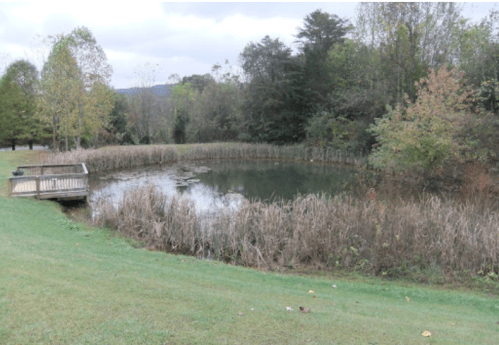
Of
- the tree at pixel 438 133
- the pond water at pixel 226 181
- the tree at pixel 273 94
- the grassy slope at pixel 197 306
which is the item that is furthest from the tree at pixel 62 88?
the tree at pixel 438 133

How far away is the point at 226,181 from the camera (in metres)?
19.2

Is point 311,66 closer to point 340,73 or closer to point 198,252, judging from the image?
point 340,73

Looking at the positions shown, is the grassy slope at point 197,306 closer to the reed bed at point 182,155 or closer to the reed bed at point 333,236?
the reed bed at point 333,236

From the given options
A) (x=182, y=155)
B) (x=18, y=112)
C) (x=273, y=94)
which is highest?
(x=273, y=94)

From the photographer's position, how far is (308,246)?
7871 millimetres

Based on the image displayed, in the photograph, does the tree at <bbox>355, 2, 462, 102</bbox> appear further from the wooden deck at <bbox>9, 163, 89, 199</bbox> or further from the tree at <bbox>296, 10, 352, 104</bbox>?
the wooden deck at <bbox>9, 163, 89, 199</bbox>

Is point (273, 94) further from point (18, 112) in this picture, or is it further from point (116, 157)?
point (18, 112)

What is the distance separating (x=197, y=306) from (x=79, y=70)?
2404 cm

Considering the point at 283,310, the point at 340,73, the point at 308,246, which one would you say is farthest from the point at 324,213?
the point at 340,73

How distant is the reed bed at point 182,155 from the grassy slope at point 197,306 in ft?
46.5

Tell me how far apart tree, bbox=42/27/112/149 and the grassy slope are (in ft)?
60.2

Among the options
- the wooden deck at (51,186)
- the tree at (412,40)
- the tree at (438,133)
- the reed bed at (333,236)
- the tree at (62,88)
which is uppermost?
the tree at (412,40)

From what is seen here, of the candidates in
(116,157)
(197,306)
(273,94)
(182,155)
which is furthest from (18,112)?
(197,306)

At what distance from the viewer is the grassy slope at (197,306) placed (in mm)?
3416
